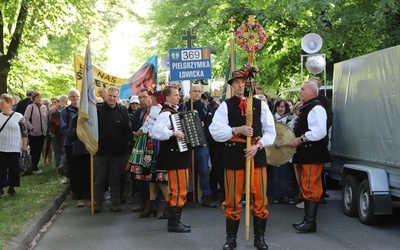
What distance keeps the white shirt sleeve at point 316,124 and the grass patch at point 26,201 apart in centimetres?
391

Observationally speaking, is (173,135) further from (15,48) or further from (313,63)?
(15,48)

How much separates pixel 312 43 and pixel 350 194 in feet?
25.9

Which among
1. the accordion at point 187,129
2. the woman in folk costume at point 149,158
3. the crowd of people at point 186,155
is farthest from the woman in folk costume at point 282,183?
the accordion at point 187,129

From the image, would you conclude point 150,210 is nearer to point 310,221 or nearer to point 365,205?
point 310,221

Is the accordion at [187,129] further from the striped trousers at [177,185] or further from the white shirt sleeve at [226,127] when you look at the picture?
the white shirt sleeve at [226,127]

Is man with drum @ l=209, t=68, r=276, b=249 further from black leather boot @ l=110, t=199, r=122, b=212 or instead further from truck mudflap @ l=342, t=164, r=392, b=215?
black leather boot @ l=110, t=199, r=122, b=212

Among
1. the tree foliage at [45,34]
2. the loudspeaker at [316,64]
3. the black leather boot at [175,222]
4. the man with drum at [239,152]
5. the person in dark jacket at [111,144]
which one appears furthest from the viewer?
the tree foliage at [45,34]

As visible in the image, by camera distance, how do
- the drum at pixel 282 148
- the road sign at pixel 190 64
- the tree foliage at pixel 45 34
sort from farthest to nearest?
the tree foliage at pixel 45 34 < the road sign at pixel 190 64 < the drum at pixel 282 148

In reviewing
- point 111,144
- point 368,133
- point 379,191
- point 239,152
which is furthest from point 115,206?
point 379,191

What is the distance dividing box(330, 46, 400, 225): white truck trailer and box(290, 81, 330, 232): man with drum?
0.70 metres

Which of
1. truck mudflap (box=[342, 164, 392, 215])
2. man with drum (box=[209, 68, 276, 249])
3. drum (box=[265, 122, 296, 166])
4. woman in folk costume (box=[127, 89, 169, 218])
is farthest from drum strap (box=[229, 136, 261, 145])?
woman in folk costume (box=[127, 89, 169, 218])

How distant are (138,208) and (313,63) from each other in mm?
7338

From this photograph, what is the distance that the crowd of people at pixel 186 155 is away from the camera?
7.44 m

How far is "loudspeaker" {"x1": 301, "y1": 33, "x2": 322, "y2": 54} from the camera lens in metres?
Result: 16.7
